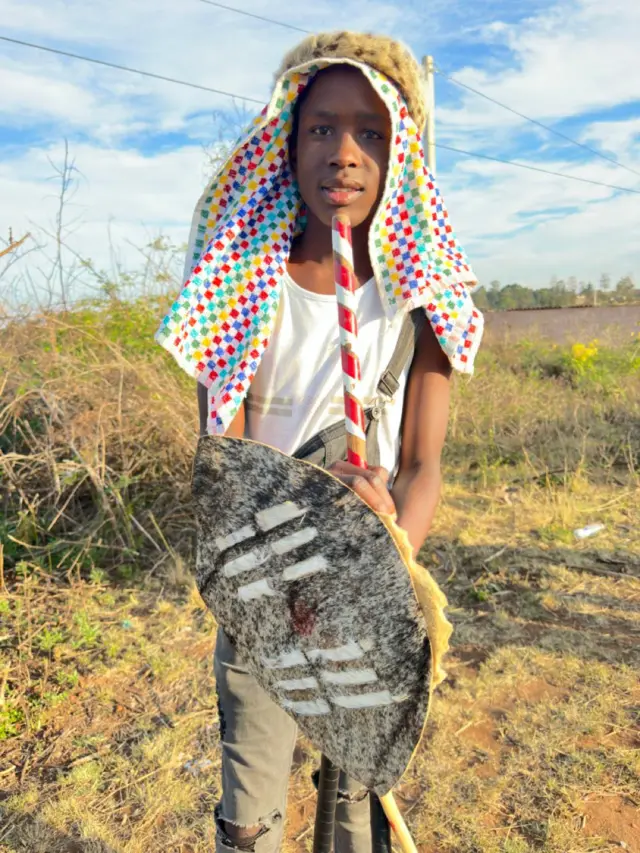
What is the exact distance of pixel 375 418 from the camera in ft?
3.91

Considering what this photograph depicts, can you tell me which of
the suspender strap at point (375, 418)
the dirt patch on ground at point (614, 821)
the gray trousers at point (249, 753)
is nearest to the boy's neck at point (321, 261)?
the suspender strap at point (375, 418)

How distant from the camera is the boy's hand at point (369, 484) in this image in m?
0.84

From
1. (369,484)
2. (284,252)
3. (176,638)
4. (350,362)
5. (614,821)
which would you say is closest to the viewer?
(369,484)

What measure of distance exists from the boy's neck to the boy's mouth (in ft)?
0.32

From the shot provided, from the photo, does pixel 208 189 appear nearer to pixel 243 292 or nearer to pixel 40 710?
pixel 243 292

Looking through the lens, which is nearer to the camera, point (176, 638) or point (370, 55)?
point (370, 55)

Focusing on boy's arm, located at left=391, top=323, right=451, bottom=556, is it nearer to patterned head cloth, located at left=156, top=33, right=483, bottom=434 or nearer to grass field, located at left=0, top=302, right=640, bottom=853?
patterned head cloth, located at left=156, top=33, right=483, bottom=434

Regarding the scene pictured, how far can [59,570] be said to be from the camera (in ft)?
10.9

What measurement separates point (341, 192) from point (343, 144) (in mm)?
79

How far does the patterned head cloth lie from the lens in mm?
1178

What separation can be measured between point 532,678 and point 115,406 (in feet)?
7.57

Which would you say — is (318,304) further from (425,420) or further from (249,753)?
(249,753)

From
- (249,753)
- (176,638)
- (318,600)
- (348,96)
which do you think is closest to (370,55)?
(348,96)

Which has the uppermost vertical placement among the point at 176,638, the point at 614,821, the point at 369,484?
the point at 369,484
